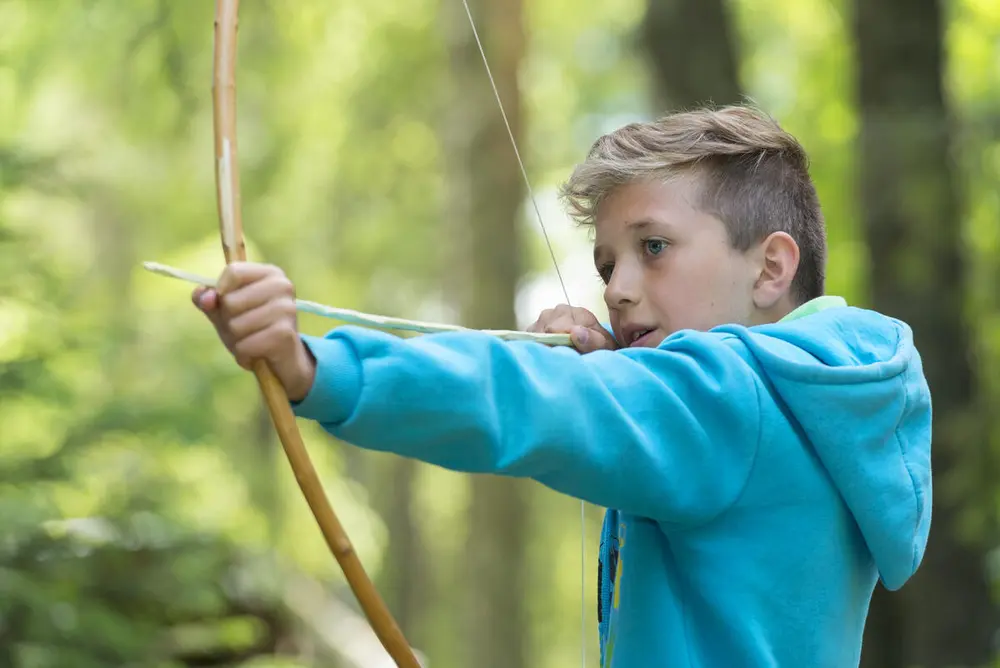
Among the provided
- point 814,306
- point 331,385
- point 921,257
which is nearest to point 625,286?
point 814,306

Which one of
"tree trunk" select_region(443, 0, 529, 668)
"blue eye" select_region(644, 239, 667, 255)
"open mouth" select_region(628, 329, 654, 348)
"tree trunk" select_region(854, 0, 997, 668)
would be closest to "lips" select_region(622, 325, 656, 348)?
"open mouth" select_region(628, 329, 654, 348)

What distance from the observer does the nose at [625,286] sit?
1.89 metres

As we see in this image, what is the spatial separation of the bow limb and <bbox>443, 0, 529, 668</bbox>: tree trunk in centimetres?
544

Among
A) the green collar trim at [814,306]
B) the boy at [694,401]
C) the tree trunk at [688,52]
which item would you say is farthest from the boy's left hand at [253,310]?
the tree trunk at [688,52]

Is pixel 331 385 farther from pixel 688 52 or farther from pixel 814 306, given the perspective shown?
pixel 688 52

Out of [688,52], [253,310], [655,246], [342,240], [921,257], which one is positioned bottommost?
[253,310]

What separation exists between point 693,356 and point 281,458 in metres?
10.5

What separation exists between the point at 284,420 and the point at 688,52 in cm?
523

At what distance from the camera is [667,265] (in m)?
1.87

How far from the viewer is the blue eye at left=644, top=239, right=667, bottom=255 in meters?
1.88

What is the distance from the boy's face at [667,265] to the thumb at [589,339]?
9 centimetres

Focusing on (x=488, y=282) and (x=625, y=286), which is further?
(x=488, y=282)

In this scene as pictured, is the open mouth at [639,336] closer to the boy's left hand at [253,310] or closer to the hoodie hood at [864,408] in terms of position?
the hoodie hood at [864,408]

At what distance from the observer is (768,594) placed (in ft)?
5.64
